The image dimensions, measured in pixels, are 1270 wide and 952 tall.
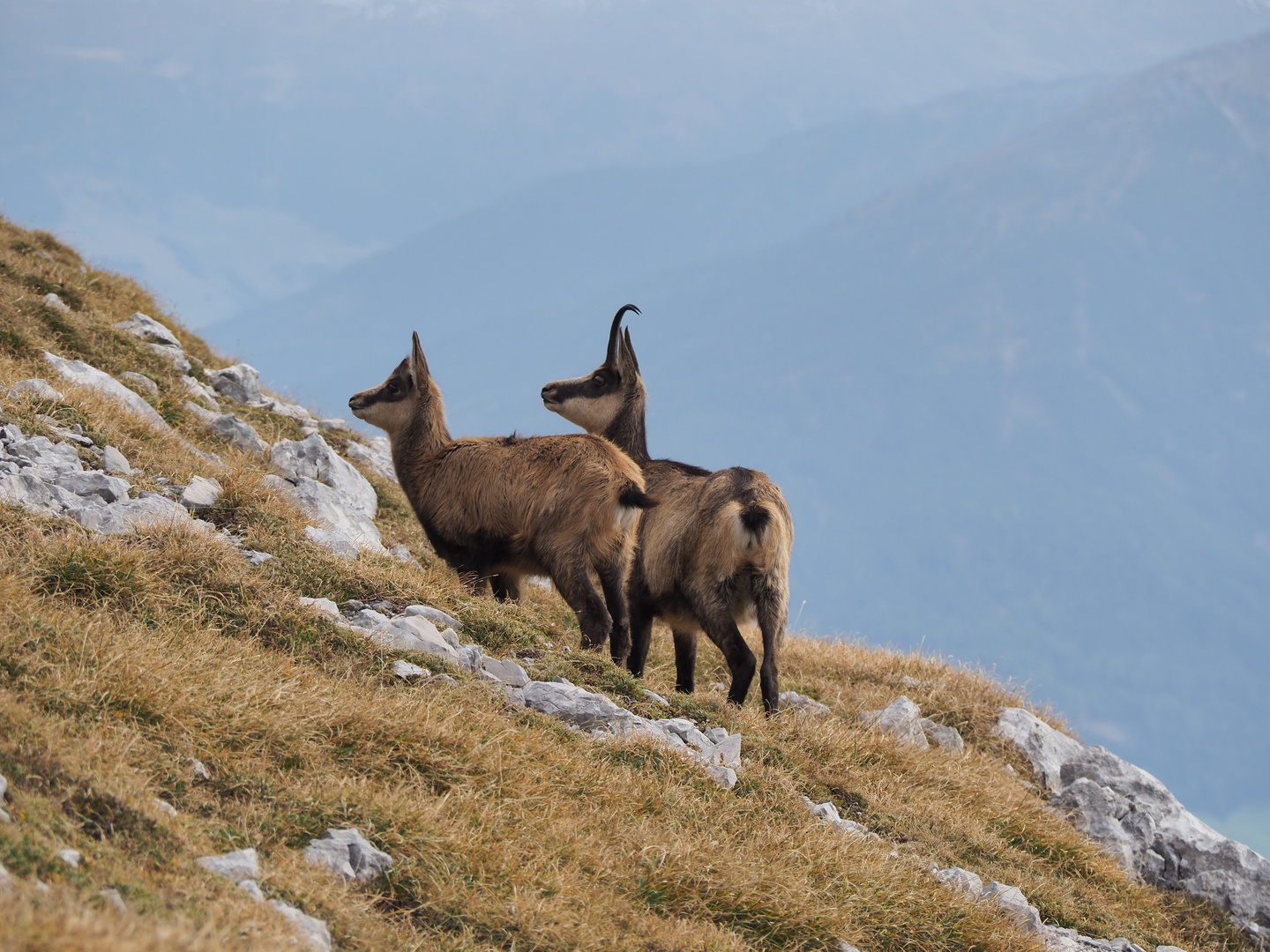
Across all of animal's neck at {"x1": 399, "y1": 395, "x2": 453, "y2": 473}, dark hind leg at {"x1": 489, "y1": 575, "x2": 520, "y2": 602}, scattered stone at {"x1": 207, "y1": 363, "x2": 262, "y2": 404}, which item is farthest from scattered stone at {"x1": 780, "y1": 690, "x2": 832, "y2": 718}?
scattered stone at {"x1": 207, "y1": 363, "x2": 262, "y2": 404}

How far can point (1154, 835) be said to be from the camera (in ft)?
28.5

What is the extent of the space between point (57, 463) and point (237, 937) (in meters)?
4.77

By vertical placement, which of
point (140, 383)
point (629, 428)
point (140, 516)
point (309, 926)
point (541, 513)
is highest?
point (629, 428)

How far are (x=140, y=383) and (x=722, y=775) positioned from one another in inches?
290

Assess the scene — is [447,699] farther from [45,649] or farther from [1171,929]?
[1171,929]

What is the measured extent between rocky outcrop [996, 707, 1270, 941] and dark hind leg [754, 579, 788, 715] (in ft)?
8.57

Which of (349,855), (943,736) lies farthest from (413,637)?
(943,736)

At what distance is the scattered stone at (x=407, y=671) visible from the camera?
5797mm

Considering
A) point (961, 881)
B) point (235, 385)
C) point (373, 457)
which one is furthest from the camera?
point (373, 457)

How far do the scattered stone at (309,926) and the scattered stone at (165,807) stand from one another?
57 centimetres

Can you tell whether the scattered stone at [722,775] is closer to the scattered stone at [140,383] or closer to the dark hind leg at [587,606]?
the dark hind leg at [587,606]

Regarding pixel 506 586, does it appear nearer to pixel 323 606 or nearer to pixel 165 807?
pixel 323 606

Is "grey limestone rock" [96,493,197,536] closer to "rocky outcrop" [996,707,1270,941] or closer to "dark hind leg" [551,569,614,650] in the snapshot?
"dark hind leg" [551,569,614,650]

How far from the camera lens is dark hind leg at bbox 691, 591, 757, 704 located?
8.12 m
